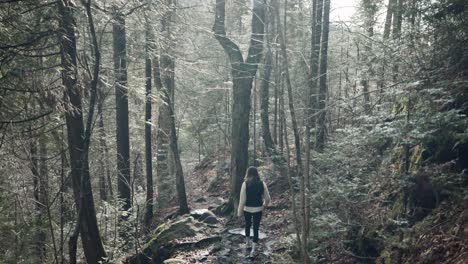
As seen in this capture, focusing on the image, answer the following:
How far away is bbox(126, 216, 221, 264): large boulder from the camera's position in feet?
30.6

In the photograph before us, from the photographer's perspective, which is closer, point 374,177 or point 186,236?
point 374,177

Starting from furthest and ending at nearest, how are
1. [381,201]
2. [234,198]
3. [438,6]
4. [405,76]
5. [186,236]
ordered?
[234,198]
[186,236]
[381,201]
[405,76]
[438,6]

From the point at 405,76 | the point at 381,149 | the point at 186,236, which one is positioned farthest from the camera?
the point at 186,236

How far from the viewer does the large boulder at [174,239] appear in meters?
9.34

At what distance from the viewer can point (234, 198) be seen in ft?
39.4

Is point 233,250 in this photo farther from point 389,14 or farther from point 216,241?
point 389,14

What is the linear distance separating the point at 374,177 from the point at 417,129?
2.00 metres

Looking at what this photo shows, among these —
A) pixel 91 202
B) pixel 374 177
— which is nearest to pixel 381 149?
pixel 374 177

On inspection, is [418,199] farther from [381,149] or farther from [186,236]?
[186,236]

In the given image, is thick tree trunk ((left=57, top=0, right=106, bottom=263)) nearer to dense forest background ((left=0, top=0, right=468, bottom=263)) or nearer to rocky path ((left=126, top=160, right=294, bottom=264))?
dense forest background ((left=0, top=0, right=468, bottom=263))

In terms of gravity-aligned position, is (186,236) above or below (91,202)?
below

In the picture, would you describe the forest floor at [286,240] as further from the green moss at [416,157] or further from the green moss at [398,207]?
the green moss at [416,157]

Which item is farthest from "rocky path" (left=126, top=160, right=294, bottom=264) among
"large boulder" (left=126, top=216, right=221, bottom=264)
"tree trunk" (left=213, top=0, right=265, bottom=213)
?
"tree trunk" (left=213, top=0, right=265, bottom=213)

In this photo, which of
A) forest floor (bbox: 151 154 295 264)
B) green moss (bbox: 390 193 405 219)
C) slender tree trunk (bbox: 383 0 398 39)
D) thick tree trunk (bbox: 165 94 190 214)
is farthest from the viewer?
thick tree trunk (bbox: 165 94 190 214)
